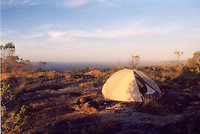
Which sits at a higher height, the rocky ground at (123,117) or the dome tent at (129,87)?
the dome tent at (129,87)

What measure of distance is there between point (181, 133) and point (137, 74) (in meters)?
3.45

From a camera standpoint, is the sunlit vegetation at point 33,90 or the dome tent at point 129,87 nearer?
the sunlit vegetation at point 33,90

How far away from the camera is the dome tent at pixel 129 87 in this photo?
6.43 metres

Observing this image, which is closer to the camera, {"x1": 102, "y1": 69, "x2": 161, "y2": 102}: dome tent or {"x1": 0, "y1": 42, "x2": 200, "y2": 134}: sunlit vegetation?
{"x1": 0, "y1": 42, "x2": 200, "y2": 134}: sunlit vegetation

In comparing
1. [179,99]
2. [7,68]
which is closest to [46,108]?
[179,99]

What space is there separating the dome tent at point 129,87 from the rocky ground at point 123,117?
507 mm

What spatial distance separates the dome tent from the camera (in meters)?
6.43

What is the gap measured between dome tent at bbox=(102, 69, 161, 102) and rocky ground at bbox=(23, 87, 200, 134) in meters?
0.51

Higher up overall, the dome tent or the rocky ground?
the dome tent

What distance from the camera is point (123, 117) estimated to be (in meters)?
5.48

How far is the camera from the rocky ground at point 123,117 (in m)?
4.50

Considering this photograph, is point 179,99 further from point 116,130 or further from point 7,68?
point 7,68

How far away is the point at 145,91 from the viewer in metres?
6.93

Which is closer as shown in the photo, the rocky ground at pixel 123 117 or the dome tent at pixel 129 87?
the rocky ground at pixel 123 117
